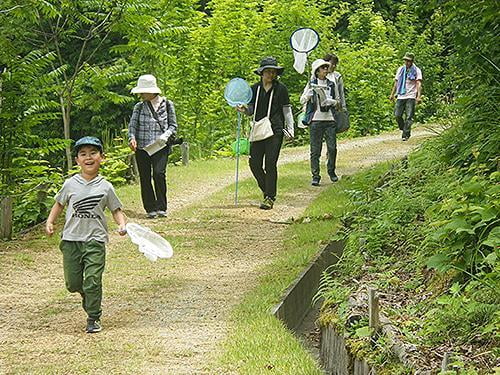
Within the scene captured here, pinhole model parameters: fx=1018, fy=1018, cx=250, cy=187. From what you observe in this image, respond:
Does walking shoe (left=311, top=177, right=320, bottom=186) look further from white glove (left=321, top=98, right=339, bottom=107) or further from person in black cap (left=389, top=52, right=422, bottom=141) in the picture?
person in black cap (left=389, top=52, right=422, bottom=141)

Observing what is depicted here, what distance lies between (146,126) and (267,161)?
178 centimetres

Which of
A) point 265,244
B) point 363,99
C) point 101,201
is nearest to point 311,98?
point 265,244

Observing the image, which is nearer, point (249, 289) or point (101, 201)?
point (101, 201)

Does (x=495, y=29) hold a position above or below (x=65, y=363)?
above

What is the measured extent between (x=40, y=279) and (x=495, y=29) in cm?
499


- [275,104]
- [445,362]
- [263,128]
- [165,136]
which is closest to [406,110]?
[275,104]

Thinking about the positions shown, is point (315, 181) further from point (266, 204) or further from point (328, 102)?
point (266, 204)

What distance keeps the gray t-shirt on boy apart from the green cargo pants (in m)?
0.06

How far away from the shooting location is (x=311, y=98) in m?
15.4

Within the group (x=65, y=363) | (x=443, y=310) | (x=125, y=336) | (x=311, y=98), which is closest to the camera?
(x=443, y=310)

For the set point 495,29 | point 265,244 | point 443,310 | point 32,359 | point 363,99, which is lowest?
point 363,99

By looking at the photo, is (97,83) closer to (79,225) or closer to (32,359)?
(79,225)

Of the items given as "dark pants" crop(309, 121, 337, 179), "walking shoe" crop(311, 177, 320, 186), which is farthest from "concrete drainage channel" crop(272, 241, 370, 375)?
"walking shoe" crop(311, 177, 320, 186)

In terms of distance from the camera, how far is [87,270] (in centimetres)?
767
